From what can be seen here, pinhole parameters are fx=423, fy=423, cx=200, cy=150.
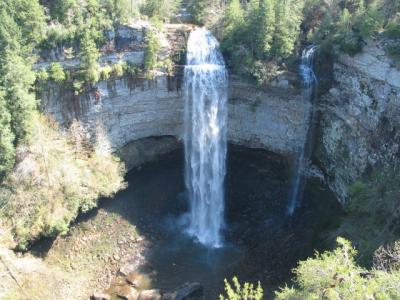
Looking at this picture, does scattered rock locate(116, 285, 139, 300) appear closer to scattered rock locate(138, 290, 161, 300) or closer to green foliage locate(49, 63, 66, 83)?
scattered rock locate(138, 290, 161, 300)

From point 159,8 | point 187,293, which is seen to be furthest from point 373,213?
point 159,8

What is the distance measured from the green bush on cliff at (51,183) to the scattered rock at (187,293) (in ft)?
24.6

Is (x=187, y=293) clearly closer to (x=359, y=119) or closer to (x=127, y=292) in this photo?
(x=127, y=292)

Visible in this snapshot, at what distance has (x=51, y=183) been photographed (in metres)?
25.6

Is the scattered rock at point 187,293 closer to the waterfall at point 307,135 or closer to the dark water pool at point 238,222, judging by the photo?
the dark water pool at point 238,222

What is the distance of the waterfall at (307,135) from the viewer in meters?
28.5

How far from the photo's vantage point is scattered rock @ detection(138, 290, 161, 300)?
24266 mm

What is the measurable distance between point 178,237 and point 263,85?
1187 cm

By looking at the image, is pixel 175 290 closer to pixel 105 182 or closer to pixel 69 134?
pixel 105 182

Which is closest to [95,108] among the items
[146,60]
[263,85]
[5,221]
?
[146,60]

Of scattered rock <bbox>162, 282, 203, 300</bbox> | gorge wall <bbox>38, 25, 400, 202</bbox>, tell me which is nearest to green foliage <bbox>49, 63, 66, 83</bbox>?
gorge wall <bbox>38, 25, 400, 202</bbox>

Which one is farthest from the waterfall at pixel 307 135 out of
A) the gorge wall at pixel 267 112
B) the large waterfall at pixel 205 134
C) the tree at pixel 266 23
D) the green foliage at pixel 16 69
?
the green foliage at pixel 16 69

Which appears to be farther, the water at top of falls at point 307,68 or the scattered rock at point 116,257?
the water at top of falls at point 307,68

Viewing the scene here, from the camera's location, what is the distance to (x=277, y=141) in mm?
31047
